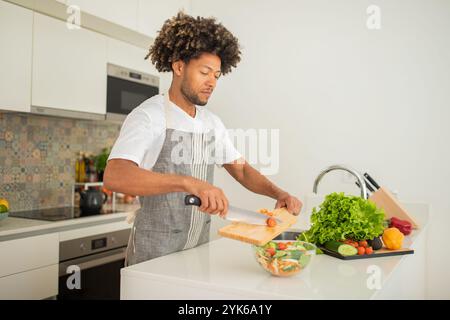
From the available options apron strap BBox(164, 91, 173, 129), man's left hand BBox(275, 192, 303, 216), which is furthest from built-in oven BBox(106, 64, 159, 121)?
man's left hand BBox(275, 192, 303, 216)

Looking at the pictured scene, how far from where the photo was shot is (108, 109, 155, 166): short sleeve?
1.45 meters

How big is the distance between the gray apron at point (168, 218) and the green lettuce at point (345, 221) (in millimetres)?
447

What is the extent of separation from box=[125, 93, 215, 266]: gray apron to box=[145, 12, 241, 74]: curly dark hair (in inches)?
8.4

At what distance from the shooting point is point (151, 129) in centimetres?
160

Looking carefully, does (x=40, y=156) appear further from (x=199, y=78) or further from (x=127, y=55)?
(x=199, y=78)

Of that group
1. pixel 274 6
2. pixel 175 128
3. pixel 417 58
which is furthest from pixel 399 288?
pixel 274 6

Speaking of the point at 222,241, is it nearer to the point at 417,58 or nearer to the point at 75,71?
the point at 75,71

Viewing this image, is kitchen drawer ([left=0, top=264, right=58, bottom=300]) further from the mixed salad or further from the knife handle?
the mixed salad

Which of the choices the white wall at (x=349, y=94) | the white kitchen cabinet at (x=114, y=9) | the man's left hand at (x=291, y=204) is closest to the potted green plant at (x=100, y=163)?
the white kitchen cabinet at (x=114, y=9)

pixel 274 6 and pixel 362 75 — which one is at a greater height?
pixel 274 6

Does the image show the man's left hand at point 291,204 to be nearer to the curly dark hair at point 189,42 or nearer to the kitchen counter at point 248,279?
the kitchen counter at point 248,279

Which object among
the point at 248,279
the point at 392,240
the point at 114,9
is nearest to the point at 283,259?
the point at 248,279

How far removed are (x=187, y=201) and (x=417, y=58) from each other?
2.46 metres

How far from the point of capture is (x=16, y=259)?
7.05 feet
